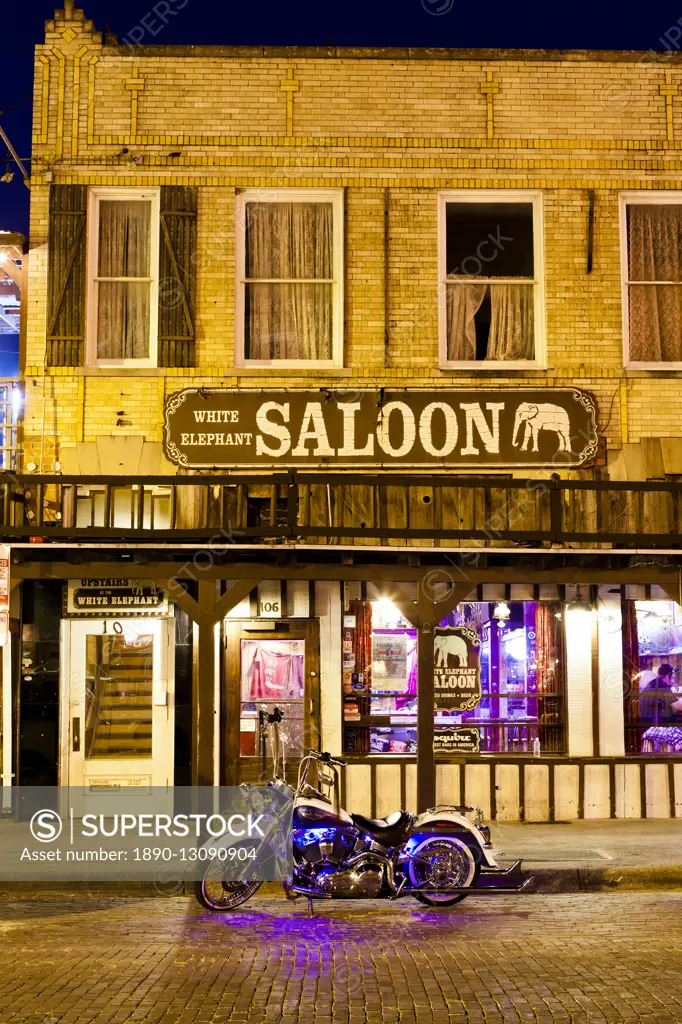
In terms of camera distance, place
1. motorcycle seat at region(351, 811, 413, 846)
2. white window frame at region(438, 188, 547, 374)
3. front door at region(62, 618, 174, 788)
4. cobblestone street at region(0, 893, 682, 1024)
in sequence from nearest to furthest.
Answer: cobblestone street at region(0, 893, 682, 1024) → motorcycle seat at region(351, 811, 413, 846) → front door at region(62, 618, 174, 788) → white window frame at region(438, 188, 547, 374)

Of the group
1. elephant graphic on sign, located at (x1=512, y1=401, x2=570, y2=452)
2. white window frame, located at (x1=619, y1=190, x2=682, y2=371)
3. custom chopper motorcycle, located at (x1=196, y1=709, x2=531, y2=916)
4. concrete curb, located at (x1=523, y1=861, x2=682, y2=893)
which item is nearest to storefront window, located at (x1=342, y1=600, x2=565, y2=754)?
elephant graphic on sign, located at (x1=512, y1=401, x2=570, y2=452)

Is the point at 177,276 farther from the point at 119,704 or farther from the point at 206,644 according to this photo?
the point at 119,704

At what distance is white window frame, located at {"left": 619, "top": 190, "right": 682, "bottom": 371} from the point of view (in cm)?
1300

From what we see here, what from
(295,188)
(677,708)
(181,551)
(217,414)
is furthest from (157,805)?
(295,188)

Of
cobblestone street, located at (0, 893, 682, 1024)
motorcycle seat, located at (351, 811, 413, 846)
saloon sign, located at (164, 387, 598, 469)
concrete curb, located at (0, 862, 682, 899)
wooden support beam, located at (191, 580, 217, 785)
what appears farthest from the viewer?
saloon sign, located at (164, 387, 598, 469)

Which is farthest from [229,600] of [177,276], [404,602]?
[177,276]

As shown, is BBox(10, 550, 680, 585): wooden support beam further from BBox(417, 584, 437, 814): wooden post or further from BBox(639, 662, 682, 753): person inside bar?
BBox(639, 662, 682, 753): person inside bar

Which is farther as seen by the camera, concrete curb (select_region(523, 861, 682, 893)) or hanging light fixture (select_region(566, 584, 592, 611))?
hanging light fixture (select_region(566, 584, 592, 611))

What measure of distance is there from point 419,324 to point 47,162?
5.01 m

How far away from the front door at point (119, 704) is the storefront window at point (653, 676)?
548 cm

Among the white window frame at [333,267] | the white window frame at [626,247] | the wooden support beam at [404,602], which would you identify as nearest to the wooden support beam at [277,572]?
the wooden support beam at [404,602]

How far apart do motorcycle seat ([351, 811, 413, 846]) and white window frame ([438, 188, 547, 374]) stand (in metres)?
6.06

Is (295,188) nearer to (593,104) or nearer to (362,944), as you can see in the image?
(593,104)

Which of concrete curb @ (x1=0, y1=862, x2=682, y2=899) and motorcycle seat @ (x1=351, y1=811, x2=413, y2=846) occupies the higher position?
motorcycle seat @ (x1=351, y1=811, x2=413, y2=846)
